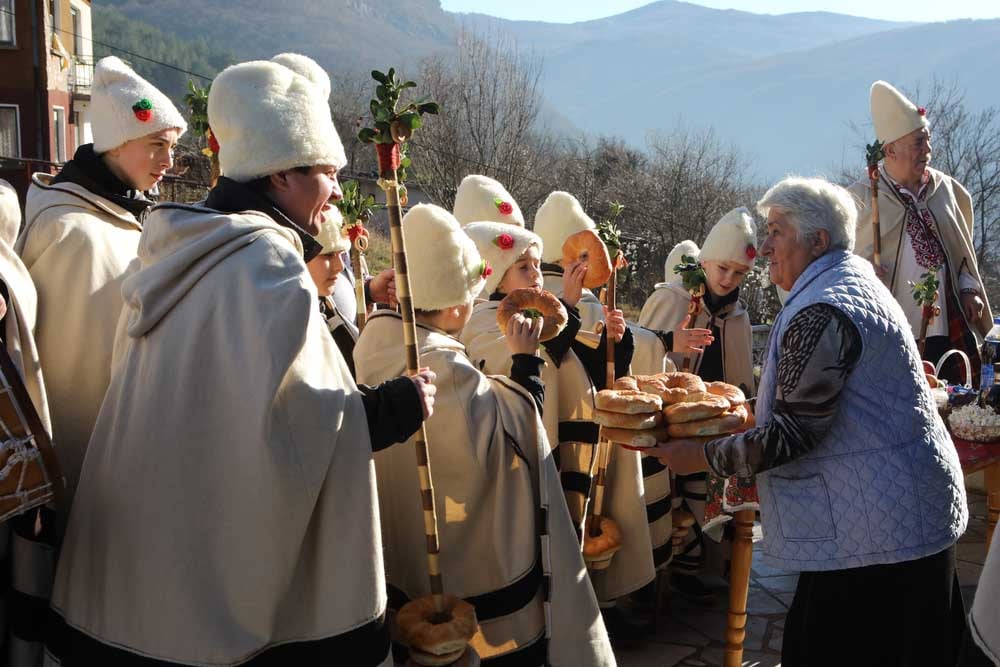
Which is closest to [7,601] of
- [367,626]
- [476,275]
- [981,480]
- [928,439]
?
[367,626]

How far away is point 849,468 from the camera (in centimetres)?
343

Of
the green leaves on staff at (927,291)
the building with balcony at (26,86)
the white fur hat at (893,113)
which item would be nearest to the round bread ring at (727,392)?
the green leaves on staff at (927,291)

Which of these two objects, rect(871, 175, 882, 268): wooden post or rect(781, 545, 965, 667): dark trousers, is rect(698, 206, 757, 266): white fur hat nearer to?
rect(871, 175, 882, 268): wooden post

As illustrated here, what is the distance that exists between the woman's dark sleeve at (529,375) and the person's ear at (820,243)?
109 centimetres

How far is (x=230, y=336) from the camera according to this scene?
268cm

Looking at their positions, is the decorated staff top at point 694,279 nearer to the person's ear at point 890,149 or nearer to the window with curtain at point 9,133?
the person's ear at point 890,149

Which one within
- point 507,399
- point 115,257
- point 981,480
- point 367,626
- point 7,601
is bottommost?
point 981,480

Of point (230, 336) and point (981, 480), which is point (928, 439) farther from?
point (981, 480)

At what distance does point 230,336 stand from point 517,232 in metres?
2.39

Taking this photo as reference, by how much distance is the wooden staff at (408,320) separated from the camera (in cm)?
322

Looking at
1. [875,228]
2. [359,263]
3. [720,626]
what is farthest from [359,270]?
[875,228]

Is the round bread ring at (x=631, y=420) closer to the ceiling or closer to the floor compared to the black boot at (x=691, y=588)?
closer to the ceiling

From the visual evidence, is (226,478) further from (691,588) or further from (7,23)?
(7,23)

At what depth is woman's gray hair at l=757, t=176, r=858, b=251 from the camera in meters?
3.64
